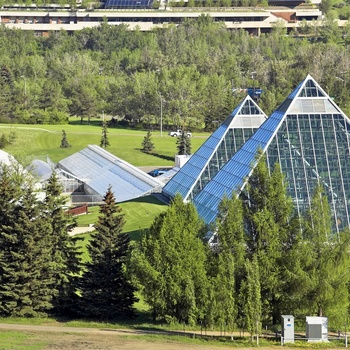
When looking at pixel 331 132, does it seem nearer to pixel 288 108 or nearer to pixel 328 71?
Result: pixel 288 108

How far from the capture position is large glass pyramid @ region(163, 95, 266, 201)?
6762 centimetres

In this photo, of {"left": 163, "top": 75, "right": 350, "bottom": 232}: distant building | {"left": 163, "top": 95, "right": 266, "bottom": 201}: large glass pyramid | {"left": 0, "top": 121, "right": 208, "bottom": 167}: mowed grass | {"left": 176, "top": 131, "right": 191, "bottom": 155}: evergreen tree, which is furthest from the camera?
{"left": 0, "top": 121, "right": 208, "bottom": 167}: mowed grass

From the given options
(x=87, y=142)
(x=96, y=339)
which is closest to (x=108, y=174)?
(x=87, y=142)

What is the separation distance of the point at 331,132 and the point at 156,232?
52.3 feet

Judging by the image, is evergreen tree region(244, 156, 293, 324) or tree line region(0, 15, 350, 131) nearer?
evergreen tree region(244, 156, 293, 324)

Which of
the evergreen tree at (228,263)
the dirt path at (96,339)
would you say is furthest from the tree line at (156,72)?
the dirt path at (96,339)

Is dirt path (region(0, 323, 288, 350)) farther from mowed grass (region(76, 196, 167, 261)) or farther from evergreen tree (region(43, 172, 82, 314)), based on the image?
mowed grass (region(76, 196, 167, 261))

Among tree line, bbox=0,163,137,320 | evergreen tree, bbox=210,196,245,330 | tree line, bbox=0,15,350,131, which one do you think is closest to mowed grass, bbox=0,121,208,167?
tree line, bbox=0,15,350,131

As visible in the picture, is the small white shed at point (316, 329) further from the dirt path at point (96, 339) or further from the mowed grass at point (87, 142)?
the mowed grass at point (87, 142)

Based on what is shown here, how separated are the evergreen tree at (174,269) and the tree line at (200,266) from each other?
5 cm

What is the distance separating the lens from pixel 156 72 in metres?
156

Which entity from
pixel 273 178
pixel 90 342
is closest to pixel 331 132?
pixel 273 178

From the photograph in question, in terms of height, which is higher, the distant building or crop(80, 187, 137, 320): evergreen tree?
the distant building

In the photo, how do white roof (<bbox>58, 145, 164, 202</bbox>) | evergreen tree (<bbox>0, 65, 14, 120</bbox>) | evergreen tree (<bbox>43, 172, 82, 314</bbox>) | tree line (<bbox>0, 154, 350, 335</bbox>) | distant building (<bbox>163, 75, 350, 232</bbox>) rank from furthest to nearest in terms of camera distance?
evergreen tree (<bbox>0, 65, 14, 120</bbox>) → white roof (<bbox>58, 145, 164, 202</bbox>) → distant building (<bbox>163, 75, 350, 232</bbox>) → evergreen tree (<bbox>43, 172, 82, 314</bbox>) → tree line (<bbox>0, 154, 350, 335</bbox>)
